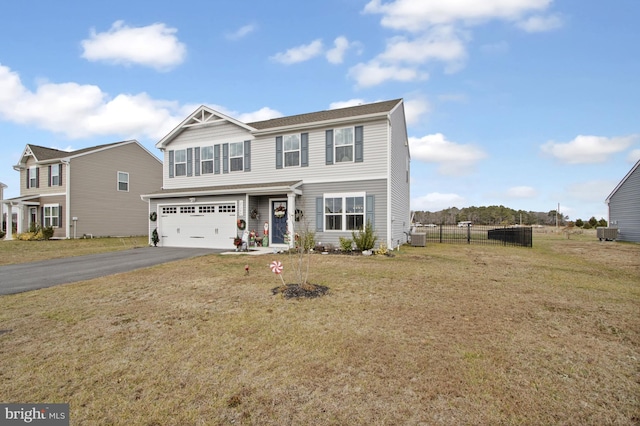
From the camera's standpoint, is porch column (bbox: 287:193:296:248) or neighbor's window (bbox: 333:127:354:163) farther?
porch column (bbox: 287:193:296:248)

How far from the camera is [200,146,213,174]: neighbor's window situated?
60.4ft

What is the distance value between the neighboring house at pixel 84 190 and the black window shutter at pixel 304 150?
61.3ft

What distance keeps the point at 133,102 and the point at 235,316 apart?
20.8m

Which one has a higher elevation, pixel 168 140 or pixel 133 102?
pixel 133 102

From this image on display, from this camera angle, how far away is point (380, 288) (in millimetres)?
7438

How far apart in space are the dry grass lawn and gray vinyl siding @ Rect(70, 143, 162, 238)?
20458 millimetres

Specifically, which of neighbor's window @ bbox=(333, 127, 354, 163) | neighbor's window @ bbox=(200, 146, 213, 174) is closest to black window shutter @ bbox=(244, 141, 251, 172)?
neighbor's window @ bbox=(200, 146, 213, 174)

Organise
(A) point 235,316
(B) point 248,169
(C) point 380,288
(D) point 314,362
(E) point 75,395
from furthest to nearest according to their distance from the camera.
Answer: (B) point 248,169
(C) point 380,288
(A) point 235,316
(D) point 314,362
(E) point 75,395

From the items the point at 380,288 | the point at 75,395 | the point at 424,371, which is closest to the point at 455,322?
the point at 424,371

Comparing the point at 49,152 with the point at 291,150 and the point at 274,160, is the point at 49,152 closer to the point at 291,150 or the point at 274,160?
the point at 274,160

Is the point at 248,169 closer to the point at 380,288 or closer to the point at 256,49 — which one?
the point at 256,49

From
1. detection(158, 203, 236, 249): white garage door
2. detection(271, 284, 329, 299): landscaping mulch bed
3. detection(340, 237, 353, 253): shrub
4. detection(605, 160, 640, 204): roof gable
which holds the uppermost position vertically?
detection(605, 160, 640, 204): roof gable

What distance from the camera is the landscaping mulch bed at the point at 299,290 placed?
266 inches

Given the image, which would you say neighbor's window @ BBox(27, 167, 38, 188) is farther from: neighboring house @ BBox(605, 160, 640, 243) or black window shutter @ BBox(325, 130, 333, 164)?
neighboring house @ BBox(605, 160, 640, 243)
